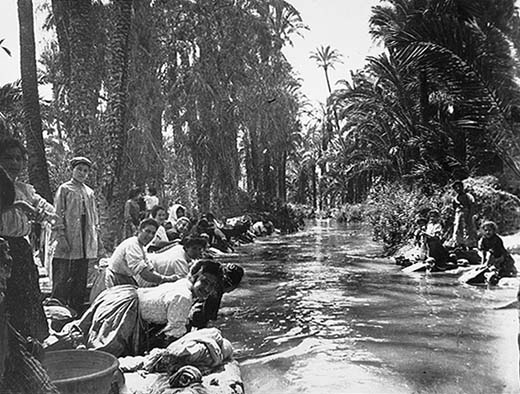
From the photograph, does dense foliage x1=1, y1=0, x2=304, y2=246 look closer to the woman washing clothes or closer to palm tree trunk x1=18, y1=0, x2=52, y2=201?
palm tree trunk x1=18, y1=0, x2=52, y2=201

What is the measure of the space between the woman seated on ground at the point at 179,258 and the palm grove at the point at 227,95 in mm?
2275

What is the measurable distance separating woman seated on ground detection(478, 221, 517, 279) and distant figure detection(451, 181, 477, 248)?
3.02 m

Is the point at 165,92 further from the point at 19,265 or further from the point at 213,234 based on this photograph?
the point at 19,265

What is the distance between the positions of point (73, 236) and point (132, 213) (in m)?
4.92

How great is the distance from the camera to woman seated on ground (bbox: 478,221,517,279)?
10.3 m

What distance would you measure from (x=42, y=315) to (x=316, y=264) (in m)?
12.2

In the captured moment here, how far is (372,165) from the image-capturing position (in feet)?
112

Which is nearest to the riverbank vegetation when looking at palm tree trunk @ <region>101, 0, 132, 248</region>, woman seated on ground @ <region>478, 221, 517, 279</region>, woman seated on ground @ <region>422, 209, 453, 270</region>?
woman seated on ground @ <region>422, 209, 453, 270</region>

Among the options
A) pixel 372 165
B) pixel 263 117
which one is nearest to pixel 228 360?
pixel 263 117

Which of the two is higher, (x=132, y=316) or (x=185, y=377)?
(x=132, y=316)

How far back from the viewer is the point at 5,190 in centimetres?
250

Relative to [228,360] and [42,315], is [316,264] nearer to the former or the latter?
[228,360]

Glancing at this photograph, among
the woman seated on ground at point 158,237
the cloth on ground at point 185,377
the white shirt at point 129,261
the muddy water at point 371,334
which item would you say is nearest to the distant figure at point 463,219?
the muddy water at point 371,334

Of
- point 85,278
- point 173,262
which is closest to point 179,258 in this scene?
point 173,262
